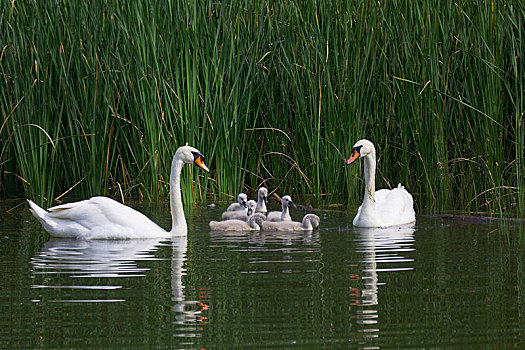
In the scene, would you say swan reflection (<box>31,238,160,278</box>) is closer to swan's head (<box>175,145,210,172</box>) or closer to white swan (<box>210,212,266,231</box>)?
white swan (<box>210,212,266,231</box>)

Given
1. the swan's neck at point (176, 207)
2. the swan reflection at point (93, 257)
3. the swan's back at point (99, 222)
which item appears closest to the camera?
the swan reflection at point (93, 257)

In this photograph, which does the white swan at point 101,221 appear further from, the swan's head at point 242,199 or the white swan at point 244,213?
the swan's head at point 242,199

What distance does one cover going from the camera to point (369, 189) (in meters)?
11.8

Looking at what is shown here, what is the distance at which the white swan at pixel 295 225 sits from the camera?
10750mm

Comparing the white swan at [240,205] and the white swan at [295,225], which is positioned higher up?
the white swan at [240,205]

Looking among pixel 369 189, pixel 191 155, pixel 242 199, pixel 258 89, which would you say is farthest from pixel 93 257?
pixel 258 89

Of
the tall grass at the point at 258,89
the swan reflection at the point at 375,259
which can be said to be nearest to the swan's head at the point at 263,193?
the tall grass at the point at 258,89

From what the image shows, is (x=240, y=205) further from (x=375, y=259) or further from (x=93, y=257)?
(x=375, y=259)

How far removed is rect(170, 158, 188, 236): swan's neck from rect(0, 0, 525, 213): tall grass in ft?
6.26

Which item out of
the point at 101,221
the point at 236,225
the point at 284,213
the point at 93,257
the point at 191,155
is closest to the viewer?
the point at 93,257

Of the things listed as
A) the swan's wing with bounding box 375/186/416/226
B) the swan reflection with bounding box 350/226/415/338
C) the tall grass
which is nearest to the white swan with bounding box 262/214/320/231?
the swan reflection with bounding box 350/226/415/338

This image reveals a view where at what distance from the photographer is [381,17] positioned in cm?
1306

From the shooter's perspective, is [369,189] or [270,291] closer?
[270,291]

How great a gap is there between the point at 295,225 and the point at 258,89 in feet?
11.5
